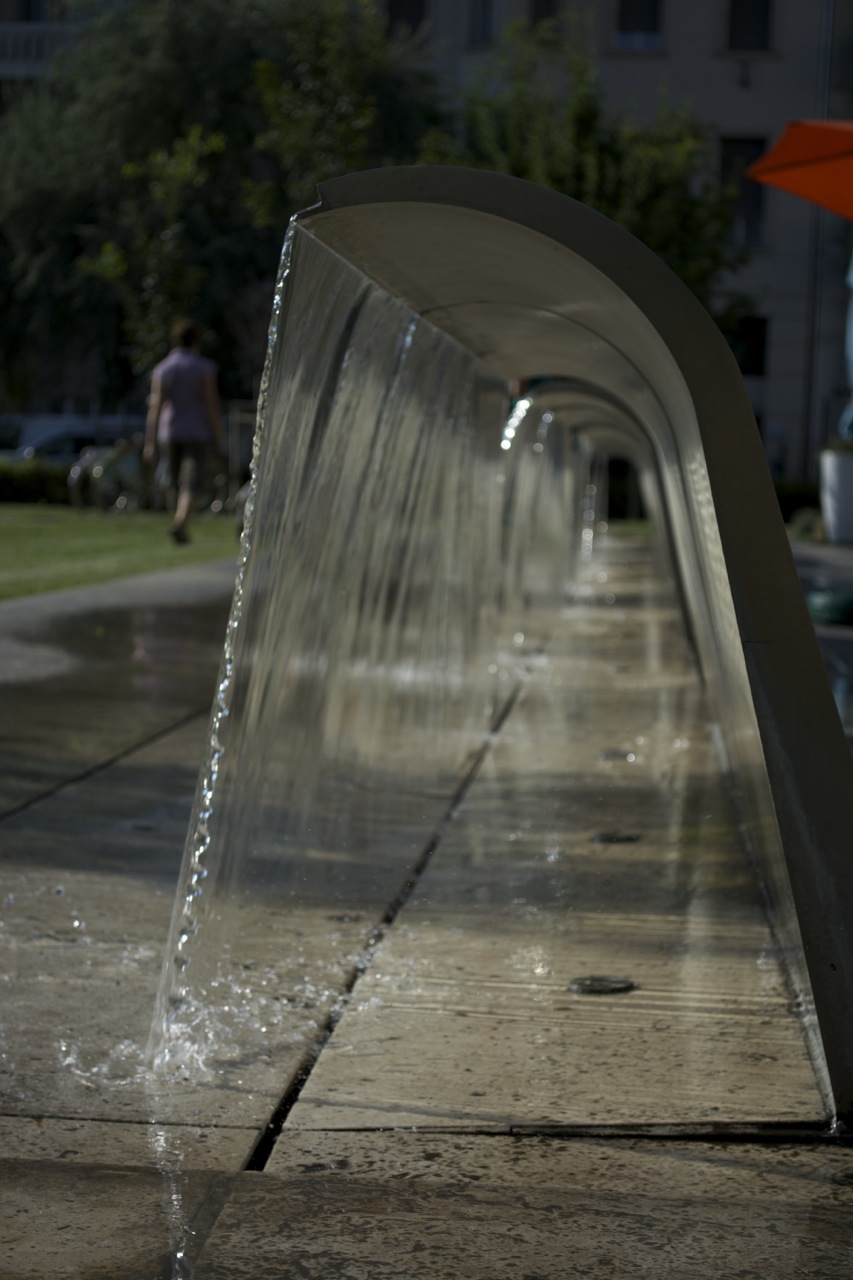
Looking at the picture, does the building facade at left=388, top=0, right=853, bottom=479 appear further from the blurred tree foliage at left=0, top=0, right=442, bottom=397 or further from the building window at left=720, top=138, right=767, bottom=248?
the blurred tree foliage at left=0, top=0, right=442, bottom=397

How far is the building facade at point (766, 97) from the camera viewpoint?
115ft

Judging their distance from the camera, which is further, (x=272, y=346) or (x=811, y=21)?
(x=811, y=21)

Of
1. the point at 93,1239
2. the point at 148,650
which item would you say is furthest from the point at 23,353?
the point at 93,1239

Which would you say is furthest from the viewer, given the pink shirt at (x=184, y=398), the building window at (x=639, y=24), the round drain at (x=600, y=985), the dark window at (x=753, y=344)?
the dark window at (x=753, y=344)

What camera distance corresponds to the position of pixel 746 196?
35.8 metres

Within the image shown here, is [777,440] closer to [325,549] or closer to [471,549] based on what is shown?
[471,549]

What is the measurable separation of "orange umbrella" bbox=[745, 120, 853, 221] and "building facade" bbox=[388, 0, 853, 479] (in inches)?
1049

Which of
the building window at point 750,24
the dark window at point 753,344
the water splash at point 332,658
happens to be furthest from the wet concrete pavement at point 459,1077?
the building window at point 750,24

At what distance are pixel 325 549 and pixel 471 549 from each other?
9.30 ft

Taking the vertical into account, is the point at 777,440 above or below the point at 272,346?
below

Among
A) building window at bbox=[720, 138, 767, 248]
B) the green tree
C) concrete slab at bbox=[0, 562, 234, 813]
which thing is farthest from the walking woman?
building window at bbox=[720, 138, 767, 248]

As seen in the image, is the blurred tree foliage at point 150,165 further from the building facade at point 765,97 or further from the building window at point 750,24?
the building window at point 750,24

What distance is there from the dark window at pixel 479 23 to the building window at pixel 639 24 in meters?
2.59

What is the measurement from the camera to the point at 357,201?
315 centimetres
